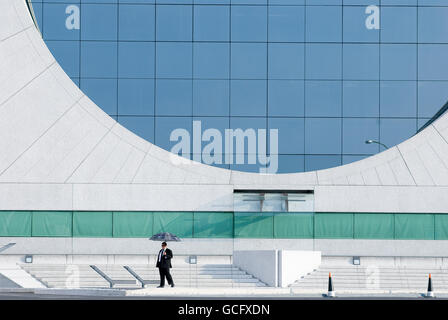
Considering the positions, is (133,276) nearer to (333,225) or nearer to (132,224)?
(132,224)

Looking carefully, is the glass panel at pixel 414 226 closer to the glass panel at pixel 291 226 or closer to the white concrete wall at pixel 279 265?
the glass panel at pixel 291 226

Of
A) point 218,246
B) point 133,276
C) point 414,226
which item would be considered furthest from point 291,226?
point 133,276

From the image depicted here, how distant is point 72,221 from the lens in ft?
133

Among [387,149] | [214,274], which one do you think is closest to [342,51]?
[387,149]

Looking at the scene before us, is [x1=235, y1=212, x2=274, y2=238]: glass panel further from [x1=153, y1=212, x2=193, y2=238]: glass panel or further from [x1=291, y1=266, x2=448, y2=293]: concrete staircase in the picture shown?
[x1=291, y1=266, x2=448, y2=293]: concrete staircase

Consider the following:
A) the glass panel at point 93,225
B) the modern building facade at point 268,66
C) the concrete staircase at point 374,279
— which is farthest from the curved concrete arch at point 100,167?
the concrete staircase at point 374,279

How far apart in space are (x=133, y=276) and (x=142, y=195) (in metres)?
7.76

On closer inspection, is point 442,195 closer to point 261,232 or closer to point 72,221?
point 261,232

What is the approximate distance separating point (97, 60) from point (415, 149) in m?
15.9

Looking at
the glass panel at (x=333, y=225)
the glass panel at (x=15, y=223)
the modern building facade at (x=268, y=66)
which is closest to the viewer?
the glass panel at (x=15, y=223)

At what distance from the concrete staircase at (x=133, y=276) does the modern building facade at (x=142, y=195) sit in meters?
2.37

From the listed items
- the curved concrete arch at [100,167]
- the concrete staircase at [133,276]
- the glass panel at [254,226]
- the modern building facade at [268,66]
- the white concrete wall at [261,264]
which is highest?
the modern building facade at [268,66]

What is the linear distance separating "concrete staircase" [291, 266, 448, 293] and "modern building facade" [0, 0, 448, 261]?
370 centimetres

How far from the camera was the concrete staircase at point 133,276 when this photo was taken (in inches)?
1332
